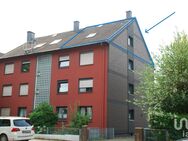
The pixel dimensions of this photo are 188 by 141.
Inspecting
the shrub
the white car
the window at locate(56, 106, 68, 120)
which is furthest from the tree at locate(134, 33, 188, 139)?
the window at locate(56, 106, 68, 120)

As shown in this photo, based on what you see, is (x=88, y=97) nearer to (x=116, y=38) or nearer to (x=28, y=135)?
(x=116, y=38)

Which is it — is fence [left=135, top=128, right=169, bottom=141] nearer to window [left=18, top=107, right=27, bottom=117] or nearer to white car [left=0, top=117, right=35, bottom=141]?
white car [left=0, top=117, right=35, bottom=141]

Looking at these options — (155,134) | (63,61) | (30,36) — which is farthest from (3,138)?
(30,36)

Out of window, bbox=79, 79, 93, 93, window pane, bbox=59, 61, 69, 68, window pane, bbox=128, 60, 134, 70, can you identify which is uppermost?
window pane, bbox=128, 60, 134, 70

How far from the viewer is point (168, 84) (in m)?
18.7

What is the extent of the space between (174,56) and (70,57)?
12.1 metres

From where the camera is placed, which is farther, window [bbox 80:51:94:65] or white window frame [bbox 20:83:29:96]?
white window frame [bbox 20:83:29:96]

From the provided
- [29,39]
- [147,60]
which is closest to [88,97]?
[147,60]

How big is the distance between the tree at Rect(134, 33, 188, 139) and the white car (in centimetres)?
699

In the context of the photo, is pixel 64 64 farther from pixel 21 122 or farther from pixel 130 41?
pixel 21 122

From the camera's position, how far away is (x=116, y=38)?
28.7 m

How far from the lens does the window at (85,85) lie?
2692 cm

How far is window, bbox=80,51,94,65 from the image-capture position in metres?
27.5

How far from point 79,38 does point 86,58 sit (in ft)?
11.4
